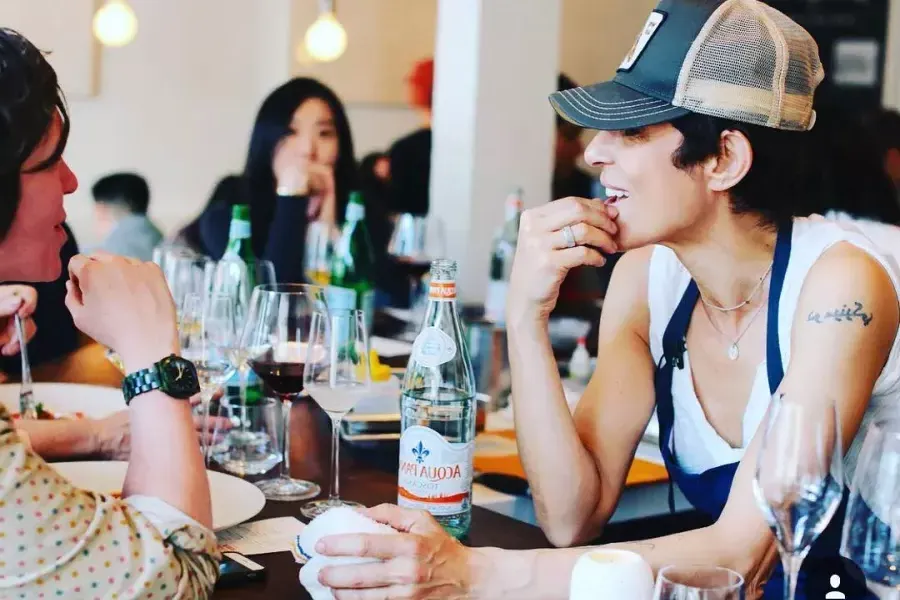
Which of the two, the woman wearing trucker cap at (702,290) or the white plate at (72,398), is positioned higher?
the woman wearing trucker cap at (702,290)

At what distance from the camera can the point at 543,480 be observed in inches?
58.2

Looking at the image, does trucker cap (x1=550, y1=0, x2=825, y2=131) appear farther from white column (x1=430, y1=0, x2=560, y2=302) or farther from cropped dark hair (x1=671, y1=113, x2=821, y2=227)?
white column (x1=430, y1=0, x2=560, y2=302)

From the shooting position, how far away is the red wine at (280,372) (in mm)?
1445

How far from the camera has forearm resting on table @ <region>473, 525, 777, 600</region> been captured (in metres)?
1.14

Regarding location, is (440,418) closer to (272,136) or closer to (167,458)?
(167,458)

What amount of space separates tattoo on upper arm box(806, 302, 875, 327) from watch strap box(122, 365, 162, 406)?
735mm

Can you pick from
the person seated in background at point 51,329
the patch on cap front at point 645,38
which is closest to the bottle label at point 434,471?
the patch on cap front at point 645,38

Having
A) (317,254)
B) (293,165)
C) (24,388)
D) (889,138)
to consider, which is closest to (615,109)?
(24,388)

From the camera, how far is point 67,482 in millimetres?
963

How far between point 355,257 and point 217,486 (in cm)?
149

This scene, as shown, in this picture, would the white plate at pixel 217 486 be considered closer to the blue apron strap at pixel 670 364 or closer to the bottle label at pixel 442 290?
the bottle label at pixel 442 290

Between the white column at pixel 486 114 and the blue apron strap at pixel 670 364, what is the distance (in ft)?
6.01

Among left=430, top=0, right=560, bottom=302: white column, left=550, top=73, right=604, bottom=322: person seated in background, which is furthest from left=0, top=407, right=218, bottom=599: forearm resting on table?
left=430, top=0, right=560, bottom=302: white column

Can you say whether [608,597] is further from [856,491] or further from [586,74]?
[586,74]
